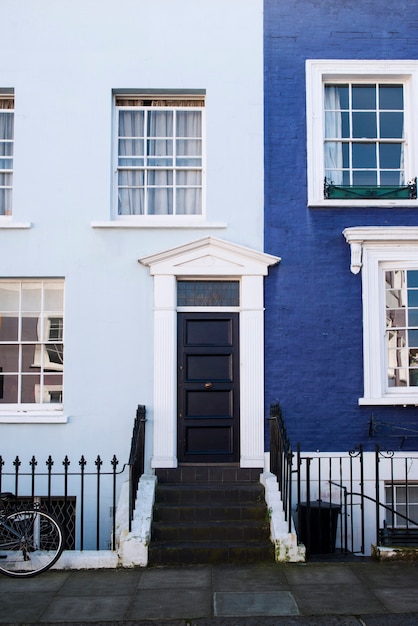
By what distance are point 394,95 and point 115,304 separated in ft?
17.3

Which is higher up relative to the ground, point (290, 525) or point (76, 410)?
point (76, 410)

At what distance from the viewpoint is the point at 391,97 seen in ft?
36.0

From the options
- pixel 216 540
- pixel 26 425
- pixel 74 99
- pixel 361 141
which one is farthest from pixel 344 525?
pixel 74 99

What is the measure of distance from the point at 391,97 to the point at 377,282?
2.90 metres

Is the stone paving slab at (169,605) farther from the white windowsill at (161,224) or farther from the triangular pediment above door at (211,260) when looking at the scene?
the white windowsill at (161,224)

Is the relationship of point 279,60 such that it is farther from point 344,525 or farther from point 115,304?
point 344,525

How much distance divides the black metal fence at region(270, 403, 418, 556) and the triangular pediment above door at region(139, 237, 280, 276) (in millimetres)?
2020

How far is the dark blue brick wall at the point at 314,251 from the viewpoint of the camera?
10305mm

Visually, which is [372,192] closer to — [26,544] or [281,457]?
[281,457]

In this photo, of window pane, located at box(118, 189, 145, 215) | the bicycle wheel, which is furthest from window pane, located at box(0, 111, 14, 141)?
the bicycle wheel

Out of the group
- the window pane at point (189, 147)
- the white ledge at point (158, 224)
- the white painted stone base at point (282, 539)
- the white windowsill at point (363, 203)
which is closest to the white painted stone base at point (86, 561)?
the white painted stone base at point (282, 539)

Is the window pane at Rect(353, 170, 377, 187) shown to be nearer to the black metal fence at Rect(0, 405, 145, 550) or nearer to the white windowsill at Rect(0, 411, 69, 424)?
the black metal fence at Rect(0, 405, 145, 550)

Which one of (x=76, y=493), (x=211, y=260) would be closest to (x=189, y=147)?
(x=211, y=260)

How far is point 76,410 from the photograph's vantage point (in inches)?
404
